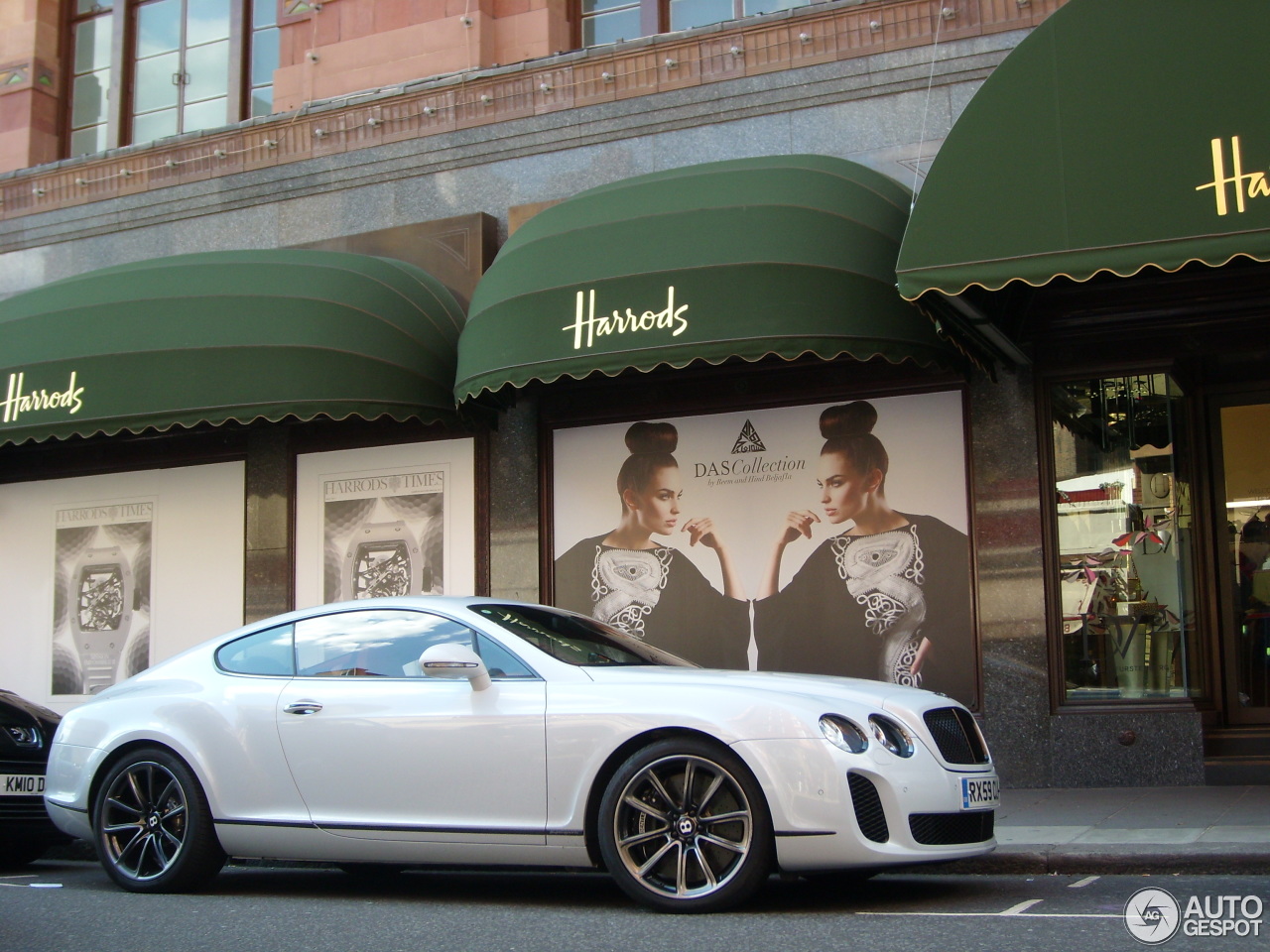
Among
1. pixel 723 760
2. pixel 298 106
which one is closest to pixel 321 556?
pixel 298 106

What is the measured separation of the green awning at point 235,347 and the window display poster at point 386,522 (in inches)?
41.3

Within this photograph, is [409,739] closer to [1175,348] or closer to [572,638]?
[572,638]

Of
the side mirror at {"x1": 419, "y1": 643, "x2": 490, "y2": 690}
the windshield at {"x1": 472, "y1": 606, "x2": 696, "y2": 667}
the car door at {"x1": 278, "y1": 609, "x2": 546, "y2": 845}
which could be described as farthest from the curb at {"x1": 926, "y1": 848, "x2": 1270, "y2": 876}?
the side mirror at {"x1": 419, "y1": 643, "x2": 490, "y2": 690}

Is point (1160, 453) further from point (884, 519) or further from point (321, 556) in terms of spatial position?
point (321, 556)

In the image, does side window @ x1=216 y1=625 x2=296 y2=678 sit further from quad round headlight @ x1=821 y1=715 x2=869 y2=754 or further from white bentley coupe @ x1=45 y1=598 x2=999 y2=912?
quad round headlight @ x1=821 y1=715 x2=869 y2=754

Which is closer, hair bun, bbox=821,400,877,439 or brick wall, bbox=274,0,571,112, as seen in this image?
hair bun, bbox=821,400,877,439

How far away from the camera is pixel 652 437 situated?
39.6 feet

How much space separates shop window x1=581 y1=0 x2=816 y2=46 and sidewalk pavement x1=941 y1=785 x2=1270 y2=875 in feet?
25.1

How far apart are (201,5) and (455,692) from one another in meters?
12.0

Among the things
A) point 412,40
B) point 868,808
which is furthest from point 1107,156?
point 412,40

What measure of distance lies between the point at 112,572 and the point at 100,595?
11.5 inches

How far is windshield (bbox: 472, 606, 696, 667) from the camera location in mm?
6930

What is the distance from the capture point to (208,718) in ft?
23.8

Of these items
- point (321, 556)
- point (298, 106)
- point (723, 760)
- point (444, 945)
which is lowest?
point (444, 945)
